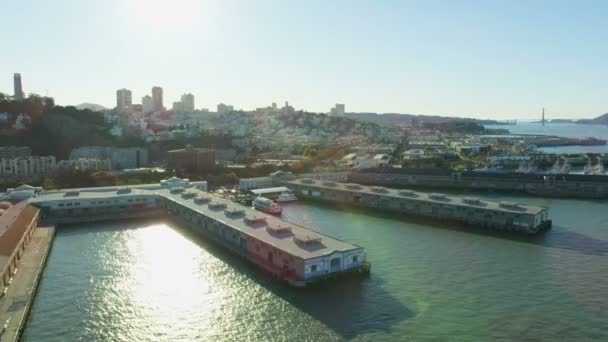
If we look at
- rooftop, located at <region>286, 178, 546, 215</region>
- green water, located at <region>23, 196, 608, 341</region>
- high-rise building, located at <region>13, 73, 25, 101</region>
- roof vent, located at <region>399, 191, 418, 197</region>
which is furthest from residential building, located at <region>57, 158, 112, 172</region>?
high-rise building, located at <region>13, 73, 25, 101</region>

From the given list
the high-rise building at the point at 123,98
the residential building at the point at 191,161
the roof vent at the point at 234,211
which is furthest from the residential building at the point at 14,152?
the high-rise building at the point at 123,98

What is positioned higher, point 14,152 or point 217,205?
point 14,152

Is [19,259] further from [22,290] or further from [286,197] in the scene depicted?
[286,197]

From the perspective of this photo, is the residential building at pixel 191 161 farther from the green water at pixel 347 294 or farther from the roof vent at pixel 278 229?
the roof vent at pixel 278 229

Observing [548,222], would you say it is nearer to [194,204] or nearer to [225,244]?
[225,244]

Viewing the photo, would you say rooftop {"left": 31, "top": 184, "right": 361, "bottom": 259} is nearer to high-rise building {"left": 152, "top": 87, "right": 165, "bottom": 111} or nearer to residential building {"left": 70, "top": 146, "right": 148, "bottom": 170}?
residential building {"left": 70, "top": 146, "right": 148, "bottom": 170}

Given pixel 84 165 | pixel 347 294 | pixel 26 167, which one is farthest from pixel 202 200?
pixel 26 167

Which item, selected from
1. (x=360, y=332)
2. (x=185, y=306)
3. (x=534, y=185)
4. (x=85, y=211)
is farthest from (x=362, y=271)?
(x=534, y=185)
